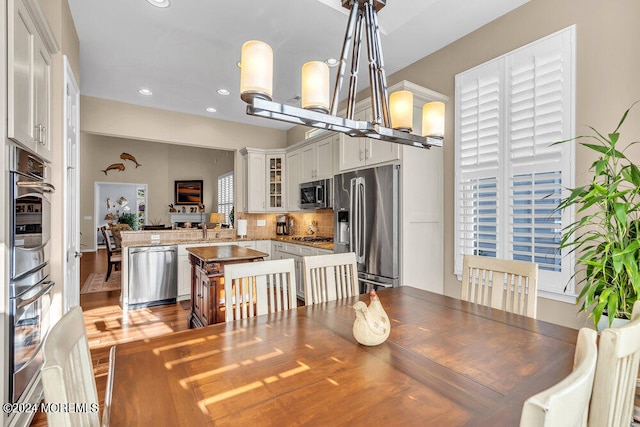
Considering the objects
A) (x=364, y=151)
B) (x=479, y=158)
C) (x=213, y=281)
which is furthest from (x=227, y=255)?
(x=479, y=158)

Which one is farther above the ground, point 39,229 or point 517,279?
point 39,229

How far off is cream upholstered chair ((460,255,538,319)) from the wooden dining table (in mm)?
247

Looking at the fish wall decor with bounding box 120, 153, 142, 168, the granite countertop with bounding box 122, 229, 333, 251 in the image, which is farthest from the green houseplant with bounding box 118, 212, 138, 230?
the granite countertop with bounding box 122, 229, 333, 251

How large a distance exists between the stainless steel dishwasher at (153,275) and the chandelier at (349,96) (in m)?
3.80

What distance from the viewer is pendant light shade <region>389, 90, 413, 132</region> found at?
1711 mm

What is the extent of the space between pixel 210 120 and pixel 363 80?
2778 mm

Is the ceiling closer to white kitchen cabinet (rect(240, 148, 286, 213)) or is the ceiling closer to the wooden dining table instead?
white kitchen cabinet (rect(240, 148, 286, 213))

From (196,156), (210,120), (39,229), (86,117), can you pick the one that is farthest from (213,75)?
(196,156)

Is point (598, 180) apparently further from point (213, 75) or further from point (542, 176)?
point (213, 75)

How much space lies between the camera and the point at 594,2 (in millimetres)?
2160

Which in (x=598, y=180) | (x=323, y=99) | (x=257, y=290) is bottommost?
(x=257, y=290)

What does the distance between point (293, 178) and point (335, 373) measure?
14.6ft

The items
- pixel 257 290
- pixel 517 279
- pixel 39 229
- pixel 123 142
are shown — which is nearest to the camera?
pixel 257 290

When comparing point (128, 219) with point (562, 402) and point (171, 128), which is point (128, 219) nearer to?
point (171, 128)
